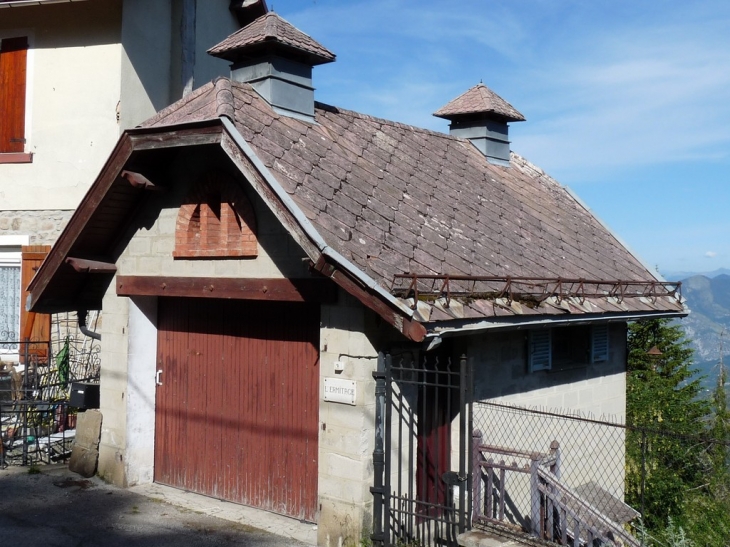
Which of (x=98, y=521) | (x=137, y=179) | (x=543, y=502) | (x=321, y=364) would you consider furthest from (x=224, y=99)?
(x=543, y=502)

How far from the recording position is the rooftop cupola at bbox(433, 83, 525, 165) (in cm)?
1307

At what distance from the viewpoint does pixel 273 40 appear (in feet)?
29.7

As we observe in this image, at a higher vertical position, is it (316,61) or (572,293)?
(316,61)

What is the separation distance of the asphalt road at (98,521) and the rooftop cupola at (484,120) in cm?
757

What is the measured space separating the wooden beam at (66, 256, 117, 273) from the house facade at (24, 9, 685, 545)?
3cm

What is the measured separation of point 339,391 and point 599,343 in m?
5.12

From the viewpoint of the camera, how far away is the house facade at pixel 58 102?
40.4 feet

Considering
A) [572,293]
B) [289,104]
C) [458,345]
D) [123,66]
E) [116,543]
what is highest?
[123,66]

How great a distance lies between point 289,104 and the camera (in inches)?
358

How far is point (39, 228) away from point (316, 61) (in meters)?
5.75

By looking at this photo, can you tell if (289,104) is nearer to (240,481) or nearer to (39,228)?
(240,481)

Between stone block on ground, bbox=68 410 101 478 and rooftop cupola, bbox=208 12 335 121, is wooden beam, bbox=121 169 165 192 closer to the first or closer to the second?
rooftop cupola, bbox=208 12 335 121

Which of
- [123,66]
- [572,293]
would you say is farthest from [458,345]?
[123,66]

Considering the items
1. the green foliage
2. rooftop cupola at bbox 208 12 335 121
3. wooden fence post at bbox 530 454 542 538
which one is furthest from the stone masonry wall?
the green foliage
